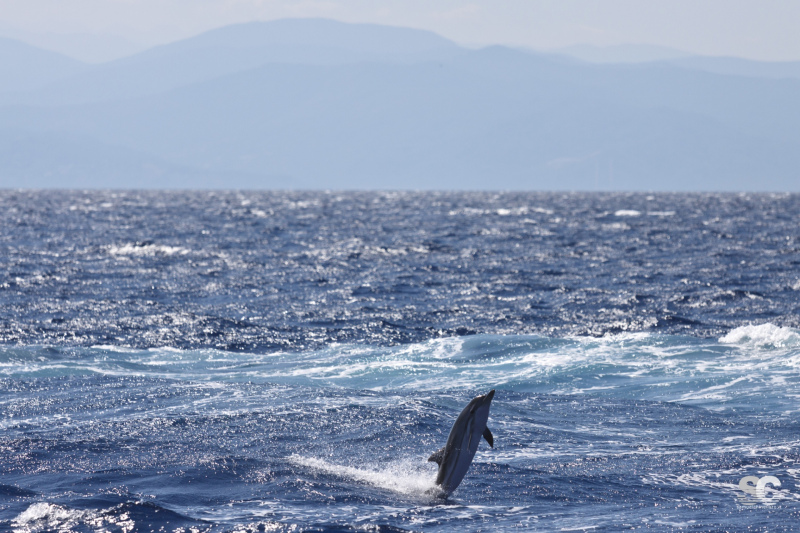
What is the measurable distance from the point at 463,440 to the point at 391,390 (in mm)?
9624

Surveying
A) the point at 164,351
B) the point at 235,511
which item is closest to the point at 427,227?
the point at 164,351

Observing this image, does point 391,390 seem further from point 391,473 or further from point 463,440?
point 463,440

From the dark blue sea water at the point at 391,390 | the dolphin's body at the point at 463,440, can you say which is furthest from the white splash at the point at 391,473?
the dolphin's body at the point at 463,440

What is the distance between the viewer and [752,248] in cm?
5962

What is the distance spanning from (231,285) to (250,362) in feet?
53.6

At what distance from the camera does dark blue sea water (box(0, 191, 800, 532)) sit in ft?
44.9

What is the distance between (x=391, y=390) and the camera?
23.4 m

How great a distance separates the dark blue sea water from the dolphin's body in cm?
40

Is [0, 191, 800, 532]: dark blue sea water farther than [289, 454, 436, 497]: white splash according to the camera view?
No

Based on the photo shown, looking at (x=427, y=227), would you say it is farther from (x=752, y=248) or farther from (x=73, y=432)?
(x=73, y=432)

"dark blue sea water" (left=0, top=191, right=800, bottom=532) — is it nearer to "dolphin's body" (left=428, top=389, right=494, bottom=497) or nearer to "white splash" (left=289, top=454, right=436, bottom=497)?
"white splash" (left=289, top=454, right=436, bottom=497)

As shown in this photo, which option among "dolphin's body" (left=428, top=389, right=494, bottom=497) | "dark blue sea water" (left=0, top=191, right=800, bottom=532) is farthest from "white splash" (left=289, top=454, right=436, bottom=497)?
"dolphin's body" (left=428, top=389, right=494, bottom=497)

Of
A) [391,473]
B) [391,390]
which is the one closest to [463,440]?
[391,473]

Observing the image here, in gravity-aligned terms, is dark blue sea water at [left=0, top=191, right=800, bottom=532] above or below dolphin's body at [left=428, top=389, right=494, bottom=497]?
below
